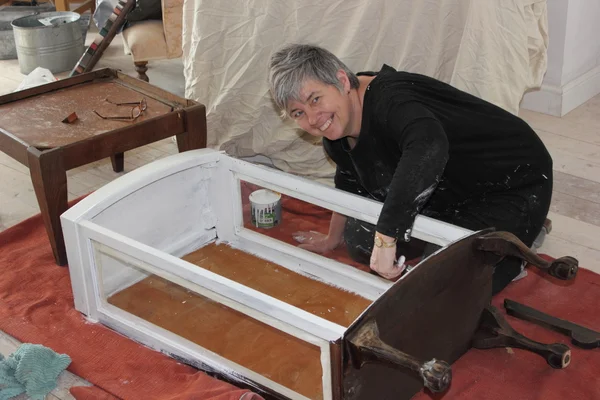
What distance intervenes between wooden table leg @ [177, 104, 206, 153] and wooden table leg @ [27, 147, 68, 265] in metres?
0.42

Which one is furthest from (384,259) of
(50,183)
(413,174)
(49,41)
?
(49,41)

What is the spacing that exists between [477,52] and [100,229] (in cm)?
136

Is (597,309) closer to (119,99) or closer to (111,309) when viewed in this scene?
(111,309)

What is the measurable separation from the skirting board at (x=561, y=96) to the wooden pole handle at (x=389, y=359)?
2.26m

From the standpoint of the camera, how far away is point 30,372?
175 cm

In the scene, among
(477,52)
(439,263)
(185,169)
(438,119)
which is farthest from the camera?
(477,52)

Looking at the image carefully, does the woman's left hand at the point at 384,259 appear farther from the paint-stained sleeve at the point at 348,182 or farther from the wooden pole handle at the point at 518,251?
the paint-stained sleeve at the point at 348,182

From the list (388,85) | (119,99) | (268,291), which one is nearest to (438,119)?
(388,85)

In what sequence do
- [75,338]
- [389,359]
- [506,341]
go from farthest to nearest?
[75,338], [506,341], [389,359]

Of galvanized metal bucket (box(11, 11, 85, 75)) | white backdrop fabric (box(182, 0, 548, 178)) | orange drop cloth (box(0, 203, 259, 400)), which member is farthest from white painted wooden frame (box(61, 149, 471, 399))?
galvanized metal bucket (box(11, 11, 85, 75))

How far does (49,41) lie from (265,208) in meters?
2.15

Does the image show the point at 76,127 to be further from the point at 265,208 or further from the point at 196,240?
the point at 265,208

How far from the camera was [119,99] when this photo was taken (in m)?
2.46

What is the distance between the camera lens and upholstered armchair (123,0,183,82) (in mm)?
3340
